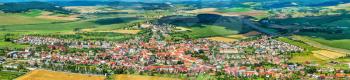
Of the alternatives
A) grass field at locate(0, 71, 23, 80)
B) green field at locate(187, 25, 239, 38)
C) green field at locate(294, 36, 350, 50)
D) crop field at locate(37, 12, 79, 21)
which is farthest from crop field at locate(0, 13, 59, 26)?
grass field at locate(0, 71, 23, 80)

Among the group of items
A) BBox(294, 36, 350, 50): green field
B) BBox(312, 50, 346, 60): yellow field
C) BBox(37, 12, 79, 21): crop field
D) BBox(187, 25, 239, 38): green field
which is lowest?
BBox(294, 36, 350, 50): green field

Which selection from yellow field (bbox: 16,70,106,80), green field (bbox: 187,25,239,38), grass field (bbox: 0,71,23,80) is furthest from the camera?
green field (bbox: 187,25,239,38)

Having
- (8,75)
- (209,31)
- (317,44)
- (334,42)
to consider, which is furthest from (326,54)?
(8,75)

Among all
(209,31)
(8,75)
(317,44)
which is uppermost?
(8,75)

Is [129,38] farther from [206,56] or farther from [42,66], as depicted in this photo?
[42,66]

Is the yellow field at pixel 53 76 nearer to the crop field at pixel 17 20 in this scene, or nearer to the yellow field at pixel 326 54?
the yellow field at pixel 326 54

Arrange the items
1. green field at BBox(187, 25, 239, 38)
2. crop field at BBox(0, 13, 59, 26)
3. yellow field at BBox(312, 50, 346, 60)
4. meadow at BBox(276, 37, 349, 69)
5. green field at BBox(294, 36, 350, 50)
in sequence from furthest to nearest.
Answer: crop field at BBox(0, 13, 59, 26), green field at BBox(187, 25, 239, 38), green field at BBox(294, 36, 350, 50), yellow field at BBox(312, 50, 346, 60), meadow at BBox(276, 37, 349, 69)

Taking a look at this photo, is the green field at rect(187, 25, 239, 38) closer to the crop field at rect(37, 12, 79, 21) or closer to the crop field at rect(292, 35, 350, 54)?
the crop field at rect(292, 35, 350, 54)

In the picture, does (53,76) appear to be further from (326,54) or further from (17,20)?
(17,20)
